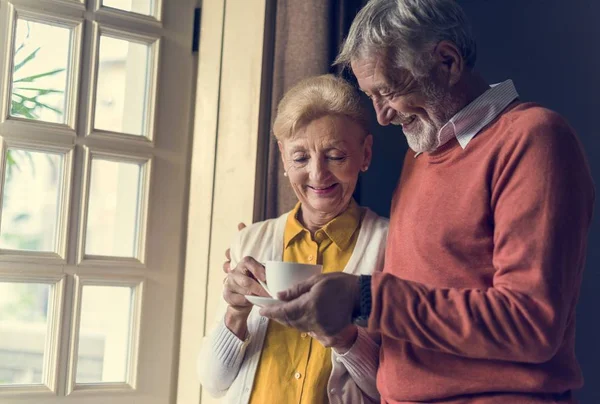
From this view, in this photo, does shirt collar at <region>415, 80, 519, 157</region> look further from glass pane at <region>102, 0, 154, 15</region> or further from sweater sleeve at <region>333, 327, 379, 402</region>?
glass pane at <region>102, 0, 154, 15</region>

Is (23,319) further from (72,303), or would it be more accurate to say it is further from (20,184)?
(20,184)

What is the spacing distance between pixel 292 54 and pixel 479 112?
0.72 metres

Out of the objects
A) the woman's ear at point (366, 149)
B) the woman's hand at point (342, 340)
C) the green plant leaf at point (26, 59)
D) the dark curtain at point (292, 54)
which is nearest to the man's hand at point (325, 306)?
the woman's hand at point (342, 340)

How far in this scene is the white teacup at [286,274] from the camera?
1.30 meters

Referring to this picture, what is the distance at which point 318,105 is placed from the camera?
1.60 m

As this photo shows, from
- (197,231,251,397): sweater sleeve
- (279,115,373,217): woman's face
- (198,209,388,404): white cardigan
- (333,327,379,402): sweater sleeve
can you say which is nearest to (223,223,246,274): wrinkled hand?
(198,209,388,404): white cardigan

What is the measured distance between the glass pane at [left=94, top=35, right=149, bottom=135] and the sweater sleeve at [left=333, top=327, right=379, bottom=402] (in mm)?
925

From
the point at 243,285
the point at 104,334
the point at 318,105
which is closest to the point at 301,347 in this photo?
the point at 243,285

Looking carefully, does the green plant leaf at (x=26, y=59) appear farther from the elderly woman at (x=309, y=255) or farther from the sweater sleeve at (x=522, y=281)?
the sweater sleeve at (x=522, y=281)

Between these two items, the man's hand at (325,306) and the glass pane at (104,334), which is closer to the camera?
the man's hand at (325,306)

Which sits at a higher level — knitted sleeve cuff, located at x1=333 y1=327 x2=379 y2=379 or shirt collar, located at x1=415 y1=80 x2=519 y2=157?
shirt collar, located at x1=415 y1=80 x2=519 y2=157

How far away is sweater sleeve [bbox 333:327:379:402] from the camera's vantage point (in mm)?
1462

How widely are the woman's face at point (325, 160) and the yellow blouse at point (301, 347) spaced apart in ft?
0.21

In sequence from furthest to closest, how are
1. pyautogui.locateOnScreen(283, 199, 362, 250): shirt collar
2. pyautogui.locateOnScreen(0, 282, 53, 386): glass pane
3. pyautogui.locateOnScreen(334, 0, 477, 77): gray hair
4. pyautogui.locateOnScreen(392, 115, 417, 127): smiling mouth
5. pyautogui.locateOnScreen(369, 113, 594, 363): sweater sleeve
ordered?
pyautogui.locateOnScreen(0, 282, 53, 386): glass pane
pyautogui.locateOnScreen(283, 199, 362, 250): shirt collar
pyautogui.locateOnScreen(392, 115, 417, 127): smiling mouth
pyautogui.locateOnScreen(334, 0, 477, 77): gray hair
pyautogui.locateOnScreen(369, 113, 594, 363): sweater sleeve
